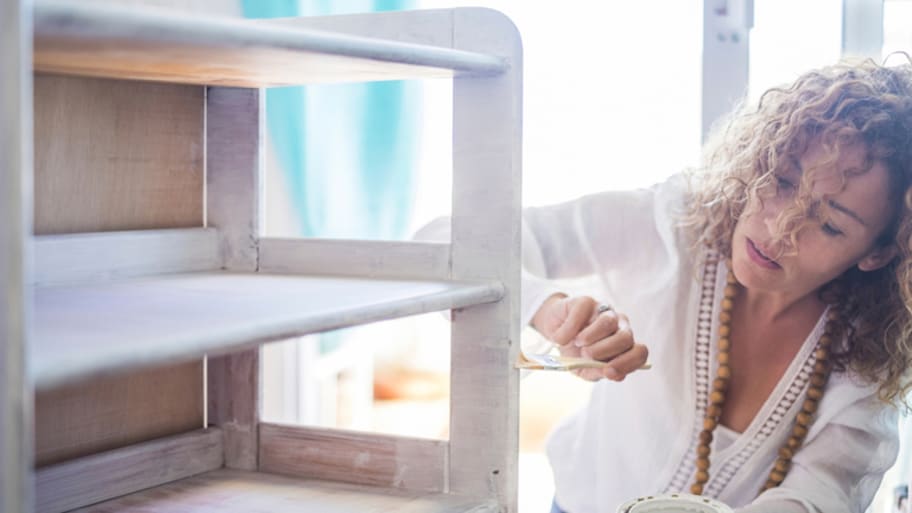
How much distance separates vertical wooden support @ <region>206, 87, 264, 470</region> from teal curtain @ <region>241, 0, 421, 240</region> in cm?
79

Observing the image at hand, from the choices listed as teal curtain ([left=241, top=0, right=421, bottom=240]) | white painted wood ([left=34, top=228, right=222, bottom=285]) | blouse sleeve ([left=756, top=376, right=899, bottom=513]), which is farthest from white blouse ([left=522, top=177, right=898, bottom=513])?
teal curtain ([left=241, top=0, right=421, bottom=240])

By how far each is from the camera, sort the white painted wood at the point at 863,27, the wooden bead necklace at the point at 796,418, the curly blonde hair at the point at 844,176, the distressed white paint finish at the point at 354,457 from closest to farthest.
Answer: the distressed white paint finish at the point at 354,457
the curly blonde hair at the point at 844,176
the wooden bead necklace at the point at 796,418
the white painted wood at the point at 863,27

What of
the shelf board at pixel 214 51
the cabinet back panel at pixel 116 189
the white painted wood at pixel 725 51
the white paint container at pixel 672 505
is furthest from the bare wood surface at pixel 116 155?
the white painted wood at pixel 725 51

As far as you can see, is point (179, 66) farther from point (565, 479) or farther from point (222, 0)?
point (565, 479)

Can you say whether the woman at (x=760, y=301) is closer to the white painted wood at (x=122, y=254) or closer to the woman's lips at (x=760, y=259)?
the woman's lips at (x=760, y=259)

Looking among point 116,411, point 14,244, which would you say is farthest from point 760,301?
point 14,244

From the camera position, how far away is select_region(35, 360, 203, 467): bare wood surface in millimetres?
1099

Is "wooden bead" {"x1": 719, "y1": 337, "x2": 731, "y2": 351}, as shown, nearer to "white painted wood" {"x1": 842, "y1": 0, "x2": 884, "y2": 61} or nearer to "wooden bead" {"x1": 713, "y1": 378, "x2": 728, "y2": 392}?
"wooden bead" {"x1": 713, "y1": 378, "x2": 728, "y2": 392}

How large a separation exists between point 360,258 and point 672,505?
42cm

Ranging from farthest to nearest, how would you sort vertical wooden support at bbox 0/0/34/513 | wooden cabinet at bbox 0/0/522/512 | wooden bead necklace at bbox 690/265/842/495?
wooden bead necklace at bbox 690/265/842/495
wooden cabinet at bbox 0/0/522/512
vertical wooden support at bbox 0/0/34/513

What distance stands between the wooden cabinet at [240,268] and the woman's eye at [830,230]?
1.69ft

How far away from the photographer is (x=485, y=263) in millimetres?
1147

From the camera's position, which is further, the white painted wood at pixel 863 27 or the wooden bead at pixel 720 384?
the white painted wood at pixel 863 27

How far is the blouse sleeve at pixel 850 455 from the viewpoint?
57.6 inches
